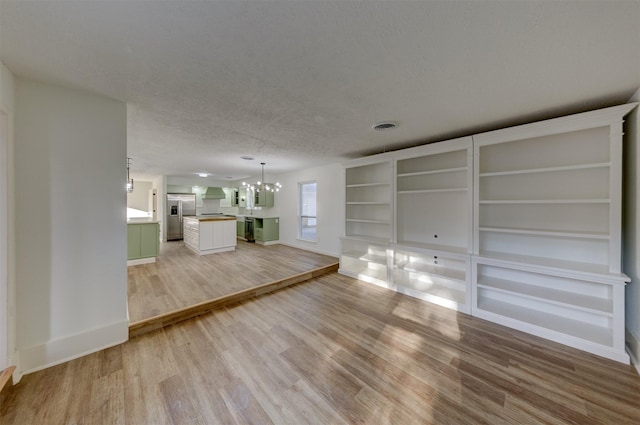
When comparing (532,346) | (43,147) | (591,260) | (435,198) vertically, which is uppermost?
(43,147)

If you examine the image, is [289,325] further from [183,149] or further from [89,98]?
[183,149]

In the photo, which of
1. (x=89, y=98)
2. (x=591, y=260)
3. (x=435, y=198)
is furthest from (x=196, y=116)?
(x=591, y=260)

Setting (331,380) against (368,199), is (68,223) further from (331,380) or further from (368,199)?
(368,199)

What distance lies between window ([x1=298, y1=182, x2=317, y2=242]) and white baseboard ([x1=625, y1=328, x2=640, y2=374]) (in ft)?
17.0

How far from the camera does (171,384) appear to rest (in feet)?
5.57

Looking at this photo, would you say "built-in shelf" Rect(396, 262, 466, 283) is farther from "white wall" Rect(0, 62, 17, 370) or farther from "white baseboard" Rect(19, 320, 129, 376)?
"white wall" Rect(0, 62, 17, 370)

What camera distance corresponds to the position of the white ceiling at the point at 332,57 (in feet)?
3.74

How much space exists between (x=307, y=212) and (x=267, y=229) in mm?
1501

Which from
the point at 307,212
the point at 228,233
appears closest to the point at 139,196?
the point at 228,233

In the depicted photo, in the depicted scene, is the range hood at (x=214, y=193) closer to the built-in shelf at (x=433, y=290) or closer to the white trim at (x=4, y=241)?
the white trim at (x=4, y=241)

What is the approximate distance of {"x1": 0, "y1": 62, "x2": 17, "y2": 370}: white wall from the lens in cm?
162

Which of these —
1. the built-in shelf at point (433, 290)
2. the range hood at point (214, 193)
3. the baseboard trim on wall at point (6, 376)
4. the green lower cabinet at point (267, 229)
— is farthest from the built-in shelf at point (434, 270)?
the range hood at point (214, 193)

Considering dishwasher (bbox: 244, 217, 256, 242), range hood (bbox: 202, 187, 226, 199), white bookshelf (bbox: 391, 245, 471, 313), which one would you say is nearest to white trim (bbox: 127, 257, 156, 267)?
dishwasher (bbox: 244, 217, 256, 242)

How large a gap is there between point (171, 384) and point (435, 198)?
3.92 metres
